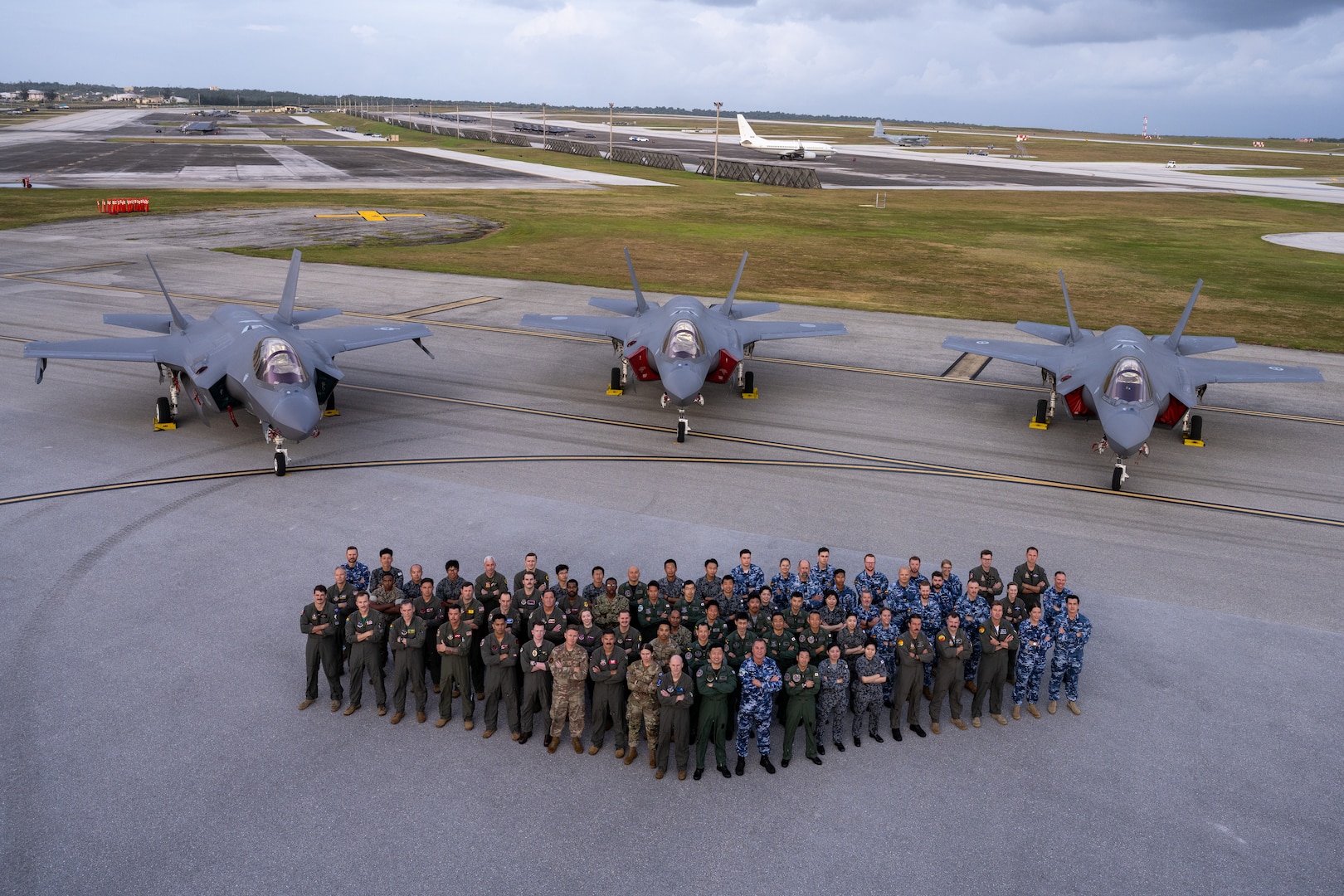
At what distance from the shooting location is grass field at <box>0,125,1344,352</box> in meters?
34.2

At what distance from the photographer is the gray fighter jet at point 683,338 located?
1823cm

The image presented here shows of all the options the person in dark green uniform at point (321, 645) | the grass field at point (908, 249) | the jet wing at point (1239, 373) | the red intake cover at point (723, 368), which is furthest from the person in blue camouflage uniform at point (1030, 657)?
the grass field at point (908, 249)

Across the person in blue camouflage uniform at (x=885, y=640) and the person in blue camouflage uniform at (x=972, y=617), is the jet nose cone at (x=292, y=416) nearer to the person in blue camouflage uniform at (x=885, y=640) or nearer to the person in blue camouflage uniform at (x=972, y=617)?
the person in blue camouflage uniform at (x=885, y=640)

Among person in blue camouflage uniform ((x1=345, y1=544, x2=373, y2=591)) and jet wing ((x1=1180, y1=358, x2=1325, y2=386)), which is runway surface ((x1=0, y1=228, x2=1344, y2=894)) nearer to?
person in blue camouflage uniform ((x1=345, y1=544, x2=373, y2=591))

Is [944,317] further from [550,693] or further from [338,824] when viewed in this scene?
[338,824]

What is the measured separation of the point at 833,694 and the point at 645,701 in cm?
208

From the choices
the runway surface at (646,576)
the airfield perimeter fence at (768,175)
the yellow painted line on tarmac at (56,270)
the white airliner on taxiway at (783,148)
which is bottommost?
the runway surface at (646,576)

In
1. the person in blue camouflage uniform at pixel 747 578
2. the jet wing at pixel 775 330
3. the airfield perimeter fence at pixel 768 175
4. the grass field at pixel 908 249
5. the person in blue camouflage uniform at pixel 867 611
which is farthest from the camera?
the airfield perimeter fence at pixel 768 175

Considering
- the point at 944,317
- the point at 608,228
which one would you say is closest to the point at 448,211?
the point at 608,228

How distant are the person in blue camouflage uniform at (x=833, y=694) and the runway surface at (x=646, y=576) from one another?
1.01ft

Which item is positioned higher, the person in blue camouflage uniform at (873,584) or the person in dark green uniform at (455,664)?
the person in blue camouflage uniform at (873,584)

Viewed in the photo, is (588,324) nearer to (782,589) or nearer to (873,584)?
(782,589)

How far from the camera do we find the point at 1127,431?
15.7 meters

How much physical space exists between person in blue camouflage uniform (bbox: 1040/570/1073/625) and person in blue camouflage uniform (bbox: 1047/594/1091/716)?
9 cm
